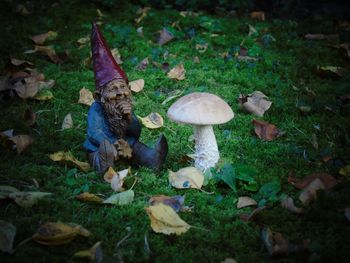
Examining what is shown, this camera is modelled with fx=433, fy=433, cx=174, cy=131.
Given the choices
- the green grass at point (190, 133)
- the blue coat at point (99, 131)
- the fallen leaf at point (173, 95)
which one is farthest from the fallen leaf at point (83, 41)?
the blue coat at point (99, 131)

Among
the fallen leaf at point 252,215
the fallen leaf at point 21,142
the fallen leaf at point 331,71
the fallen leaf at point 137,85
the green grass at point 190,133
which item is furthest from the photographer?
the fallen leaf at point 331,71

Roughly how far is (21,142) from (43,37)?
2.43 meters

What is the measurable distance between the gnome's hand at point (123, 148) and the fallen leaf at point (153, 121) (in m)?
0.62

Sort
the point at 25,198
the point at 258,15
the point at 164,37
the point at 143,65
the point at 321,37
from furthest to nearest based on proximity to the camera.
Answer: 1. the point at 258,15
2. the point at 321,37
3. the point at 164,37
4. the point at 143,65
5. the point at 25,198

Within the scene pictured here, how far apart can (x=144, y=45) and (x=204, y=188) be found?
8.70 feet

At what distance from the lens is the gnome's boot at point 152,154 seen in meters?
2.75

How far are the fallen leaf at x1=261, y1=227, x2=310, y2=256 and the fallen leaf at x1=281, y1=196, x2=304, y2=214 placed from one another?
252 millimetres

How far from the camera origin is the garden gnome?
272cm

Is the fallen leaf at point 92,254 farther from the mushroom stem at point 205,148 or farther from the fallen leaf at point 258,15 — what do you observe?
the fallen leaf at point 258,15

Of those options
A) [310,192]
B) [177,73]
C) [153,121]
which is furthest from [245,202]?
[177,73]

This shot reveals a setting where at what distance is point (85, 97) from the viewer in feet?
12.1

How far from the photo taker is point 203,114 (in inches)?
95.4

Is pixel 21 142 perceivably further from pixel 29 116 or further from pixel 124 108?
pixel 124 108

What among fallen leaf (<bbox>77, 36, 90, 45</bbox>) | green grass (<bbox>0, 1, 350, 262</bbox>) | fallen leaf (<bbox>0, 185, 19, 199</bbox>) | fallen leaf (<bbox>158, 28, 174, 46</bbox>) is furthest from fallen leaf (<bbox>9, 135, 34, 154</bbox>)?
fallen leaf (<bbox>158, 28, 174, 46</bbox>)
